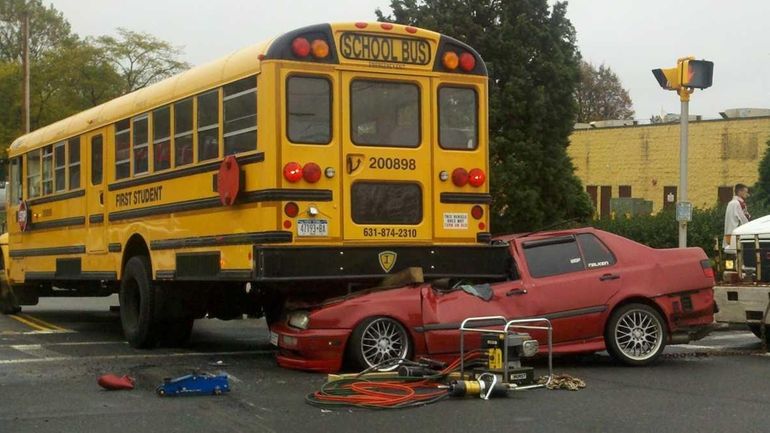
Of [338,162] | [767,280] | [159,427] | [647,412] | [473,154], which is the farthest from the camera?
[767,280]

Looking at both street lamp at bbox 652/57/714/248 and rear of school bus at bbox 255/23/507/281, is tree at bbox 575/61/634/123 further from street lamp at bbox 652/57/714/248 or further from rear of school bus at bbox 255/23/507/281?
rear of school bus at bbox 255/23/507/281

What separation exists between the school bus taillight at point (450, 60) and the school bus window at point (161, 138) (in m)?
3.13

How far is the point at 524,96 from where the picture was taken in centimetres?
2444

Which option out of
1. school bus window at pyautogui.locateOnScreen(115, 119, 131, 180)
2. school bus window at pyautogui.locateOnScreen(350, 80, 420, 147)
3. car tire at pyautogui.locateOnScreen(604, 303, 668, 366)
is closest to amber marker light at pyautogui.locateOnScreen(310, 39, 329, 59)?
school bus window at pyautogui.locateOnScreen(350, 80, 420, 147)

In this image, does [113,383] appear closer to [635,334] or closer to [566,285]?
[566,285]

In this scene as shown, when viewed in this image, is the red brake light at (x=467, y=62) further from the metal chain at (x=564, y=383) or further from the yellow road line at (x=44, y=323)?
the yellow road line at (x=44, y=323)

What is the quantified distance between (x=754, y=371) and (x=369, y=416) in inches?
182

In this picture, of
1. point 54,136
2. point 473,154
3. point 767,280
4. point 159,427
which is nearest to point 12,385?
point 159,427

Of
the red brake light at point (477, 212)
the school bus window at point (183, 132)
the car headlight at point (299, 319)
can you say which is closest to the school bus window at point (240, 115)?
the school bus window at point (183, 132)

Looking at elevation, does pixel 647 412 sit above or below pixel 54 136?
below

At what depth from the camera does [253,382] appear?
32.8ft

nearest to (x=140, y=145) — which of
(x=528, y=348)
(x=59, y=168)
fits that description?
(x=59, y=168)

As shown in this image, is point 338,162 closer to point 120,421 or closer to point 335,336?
point 335,336

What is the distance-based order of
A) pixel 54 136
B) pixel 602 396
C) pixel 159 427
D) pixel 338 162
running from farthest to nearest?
pixel 54 136
pixel 338 162
pixel 602 396
pixel 159 427
